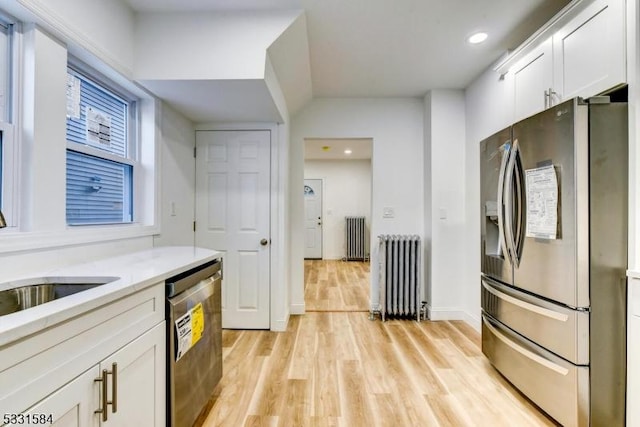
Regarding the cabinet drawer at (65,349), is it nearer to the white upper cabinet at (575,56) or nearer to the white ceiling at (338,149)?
the white upper cabinet at (575,56)

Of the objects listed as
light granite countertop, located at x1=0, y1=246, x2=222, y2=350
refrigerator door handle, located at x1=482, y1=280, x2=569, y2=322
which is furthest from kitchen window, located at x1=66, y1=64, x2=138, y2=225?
refrigerator door handle, located at x1=482, y1=280, x2=569, y2=322

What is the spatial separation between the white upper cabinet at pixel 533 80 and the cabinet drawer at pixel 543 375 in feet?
4.99

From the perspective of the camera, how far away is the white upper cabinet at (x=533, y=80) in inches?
74.7

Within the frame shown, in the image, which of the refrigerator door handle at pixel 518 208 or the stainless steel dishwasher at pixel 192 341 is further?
the refrigerator door handle at pixel 518 208

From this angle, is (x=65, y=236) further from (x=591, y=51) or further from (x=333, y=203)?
(x=333, y=203)

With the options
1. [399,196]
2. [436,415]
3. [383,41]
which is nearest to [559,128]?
[383,41]

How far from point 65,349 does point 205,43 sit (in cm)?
186

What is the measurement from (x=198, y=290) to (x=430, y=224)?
252cm

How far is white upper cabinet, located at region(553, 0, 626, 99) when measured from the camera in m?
1.42

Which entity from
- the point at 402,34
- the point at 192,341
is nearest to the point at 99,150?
the point at 192,341

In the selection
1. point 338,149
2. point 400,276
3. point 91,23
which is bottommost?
point 400,276

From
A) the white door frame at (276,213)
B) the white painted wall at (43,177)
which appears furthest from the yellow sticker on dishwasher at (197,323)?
the white door frame at (276,213)

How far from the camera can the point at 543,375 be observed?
161 cm

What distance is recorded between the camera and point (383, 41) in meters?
2.34
